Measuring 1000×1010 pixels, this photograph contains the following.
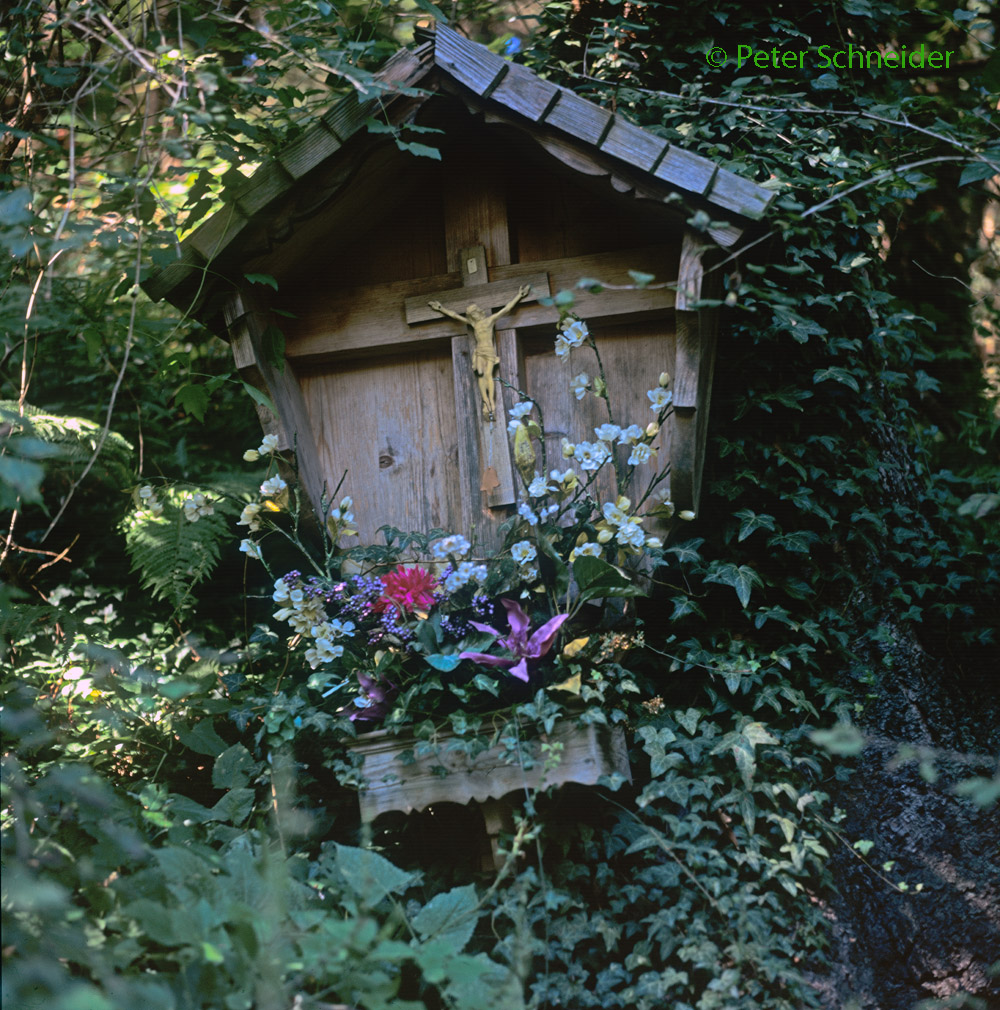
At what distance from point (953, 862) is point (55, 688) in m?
2.90

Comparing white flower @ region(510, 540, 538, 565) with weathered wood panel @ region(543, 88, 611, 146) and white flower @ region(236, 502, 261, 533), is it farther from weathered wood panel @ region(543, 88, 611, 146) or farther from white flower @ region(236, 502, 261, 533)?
weathered wood panel @ region(543, 88, 611, 146)

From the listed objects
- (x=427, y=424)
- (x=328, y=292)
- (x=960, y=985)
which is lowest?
(x=960, y=985)

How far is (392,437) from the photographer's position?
2928 mm

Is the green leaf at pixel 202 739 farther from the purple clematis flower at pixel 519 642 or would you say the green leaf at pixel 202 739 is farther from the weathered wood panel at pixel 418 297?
the weathered wood panel at pixel 418 297

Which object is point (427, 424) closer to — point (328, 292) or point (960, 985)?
point (328, 292)

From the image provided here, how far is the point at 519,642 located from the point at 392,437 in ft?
2.92

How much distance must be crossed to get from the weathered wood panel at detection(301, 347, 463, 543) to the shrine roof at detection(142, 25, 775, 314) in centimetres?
55

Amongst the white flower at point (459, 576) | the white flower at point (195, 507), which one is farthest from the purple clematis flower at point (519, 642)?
the white flower at point (195, 507)

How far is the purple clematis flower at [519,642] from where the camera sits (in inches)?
91.3

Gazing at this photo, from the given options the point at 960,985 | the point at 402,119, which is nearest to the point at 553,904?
the point at 960,985

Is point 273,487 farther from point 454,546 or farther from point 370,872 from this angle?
point 370,872

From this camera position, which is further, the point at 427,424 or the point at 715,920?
the point at 427,424

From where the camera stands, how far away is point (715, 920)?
7.52ft

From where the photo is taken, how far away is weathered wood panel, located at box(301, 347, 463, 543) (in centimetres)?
289
